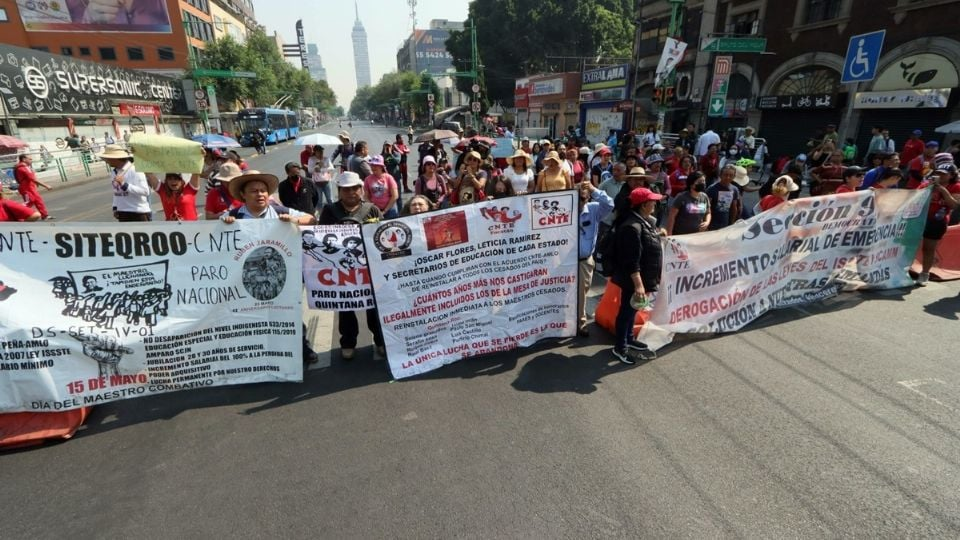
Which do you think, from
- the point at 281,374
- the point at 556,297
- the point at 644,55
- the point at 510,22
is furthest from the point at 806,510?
the point at 510,22

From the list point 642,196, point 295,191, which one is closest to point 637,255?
point 642,196

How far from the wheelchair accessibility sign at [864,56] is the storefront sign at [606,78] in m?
23.5

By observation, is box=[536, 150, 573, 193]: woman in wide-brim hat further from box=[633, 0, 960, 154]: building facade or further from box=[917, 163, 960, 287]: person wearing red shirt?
box=[633, 0, 960, 154]: building facade

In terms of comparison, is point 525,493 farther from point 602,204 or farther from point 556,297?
point 602,204

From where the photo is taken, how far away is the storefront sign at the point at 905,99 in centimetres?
1452

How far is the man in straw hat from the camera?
20.3ft

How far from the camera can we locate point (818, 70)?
18.6 meters

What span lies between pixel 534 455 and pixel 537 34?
5313 cm

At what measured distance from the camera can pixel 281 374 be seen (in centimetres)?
398

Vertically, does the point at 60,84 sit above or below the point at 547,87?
below

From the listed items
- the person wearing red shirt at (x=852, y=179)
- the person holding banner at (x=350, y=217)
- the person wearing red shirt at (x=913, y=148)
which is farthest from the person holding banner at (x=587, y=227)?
the person wearing red shirt at (x=913, y=148)

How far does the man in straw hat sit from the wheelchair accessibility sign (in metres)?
11.8

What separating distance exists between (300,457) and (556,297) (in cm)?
269

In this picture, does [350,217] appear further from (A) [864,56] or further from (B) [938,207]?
(A) [864,56]
